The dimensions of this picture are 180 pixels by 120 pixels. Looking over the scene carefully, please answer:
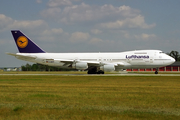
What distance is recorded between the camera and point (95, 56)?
4394cm

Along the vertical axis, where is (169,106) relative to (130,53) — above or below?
below

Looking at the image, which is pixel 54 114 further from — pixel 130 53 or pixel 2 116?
pixel 130 53

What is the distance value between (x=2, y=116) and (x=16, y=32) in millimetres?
38444

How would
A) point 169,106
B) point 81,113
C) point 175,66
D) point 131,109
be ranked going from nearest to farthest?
1. point 81,113
2. point 131,109
3. point 169,106
4. point 175,66

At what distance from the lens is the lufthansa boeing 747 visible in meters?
41.7

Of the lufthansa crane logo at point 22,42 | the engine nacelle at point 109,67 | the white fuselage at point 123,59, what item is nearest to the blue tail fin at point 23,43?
the lufthansa crane logo at point 22,42

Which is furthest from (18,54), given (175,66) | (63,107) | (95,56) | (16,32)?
(175,66)

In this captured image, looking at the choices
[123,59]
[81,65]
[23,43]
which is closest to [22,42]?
[23,43]

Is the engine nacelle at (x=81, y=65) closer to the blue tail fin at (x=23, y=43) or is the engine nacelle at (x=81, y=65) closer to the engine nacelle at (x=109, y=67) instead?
the engine nacelle at (x=109, y=67)

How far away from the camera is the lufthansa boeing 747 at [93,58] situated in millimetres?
41688

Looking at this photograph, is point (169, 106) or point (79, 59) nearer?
point (169, 106)

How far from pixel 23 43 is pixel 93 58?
13.3m

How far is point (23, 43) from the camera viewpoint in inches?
1753

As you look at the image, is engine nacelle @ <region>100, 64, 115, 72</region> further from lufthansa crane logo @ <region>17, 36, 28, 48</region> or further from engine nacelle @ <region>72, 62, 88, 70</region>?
lufthansa crane logo @ <region>17, 36, 28, 48</region>
